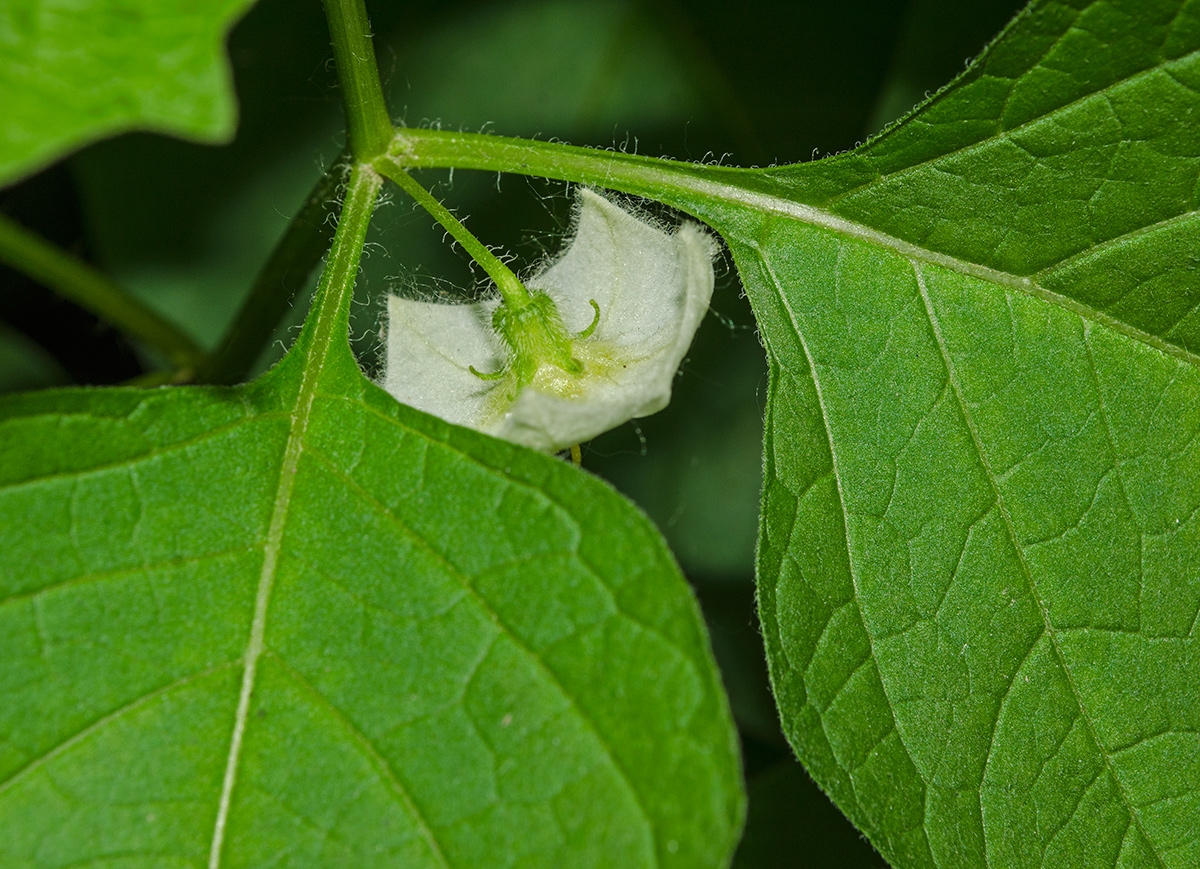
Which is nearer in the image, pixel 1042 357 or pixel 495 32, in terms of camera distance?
pixel 1042 357

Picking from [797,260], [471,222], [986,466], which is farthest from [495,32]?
[986,466]

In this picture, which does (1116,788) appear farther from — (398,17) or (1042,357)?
(398,17)

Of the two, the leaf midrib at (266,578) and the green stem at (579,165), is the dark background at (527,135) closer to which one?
the green stem at (579,165)

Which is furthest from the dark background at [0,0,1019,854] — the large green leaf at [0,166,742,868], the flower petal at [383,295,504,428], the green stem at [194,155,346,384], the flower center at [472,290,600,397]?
the large green leaf at [0,166,742,868]

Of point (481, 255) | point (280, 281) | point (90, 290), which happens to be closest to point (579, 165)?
point (481, 255)

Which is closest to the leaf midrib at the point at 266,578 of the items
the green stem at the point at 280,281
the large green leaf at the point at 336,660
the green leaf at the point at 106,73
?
the large green leaf at the point at 336,660

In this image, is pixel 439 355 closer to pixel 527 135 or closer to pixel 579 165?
pixel 579 165
